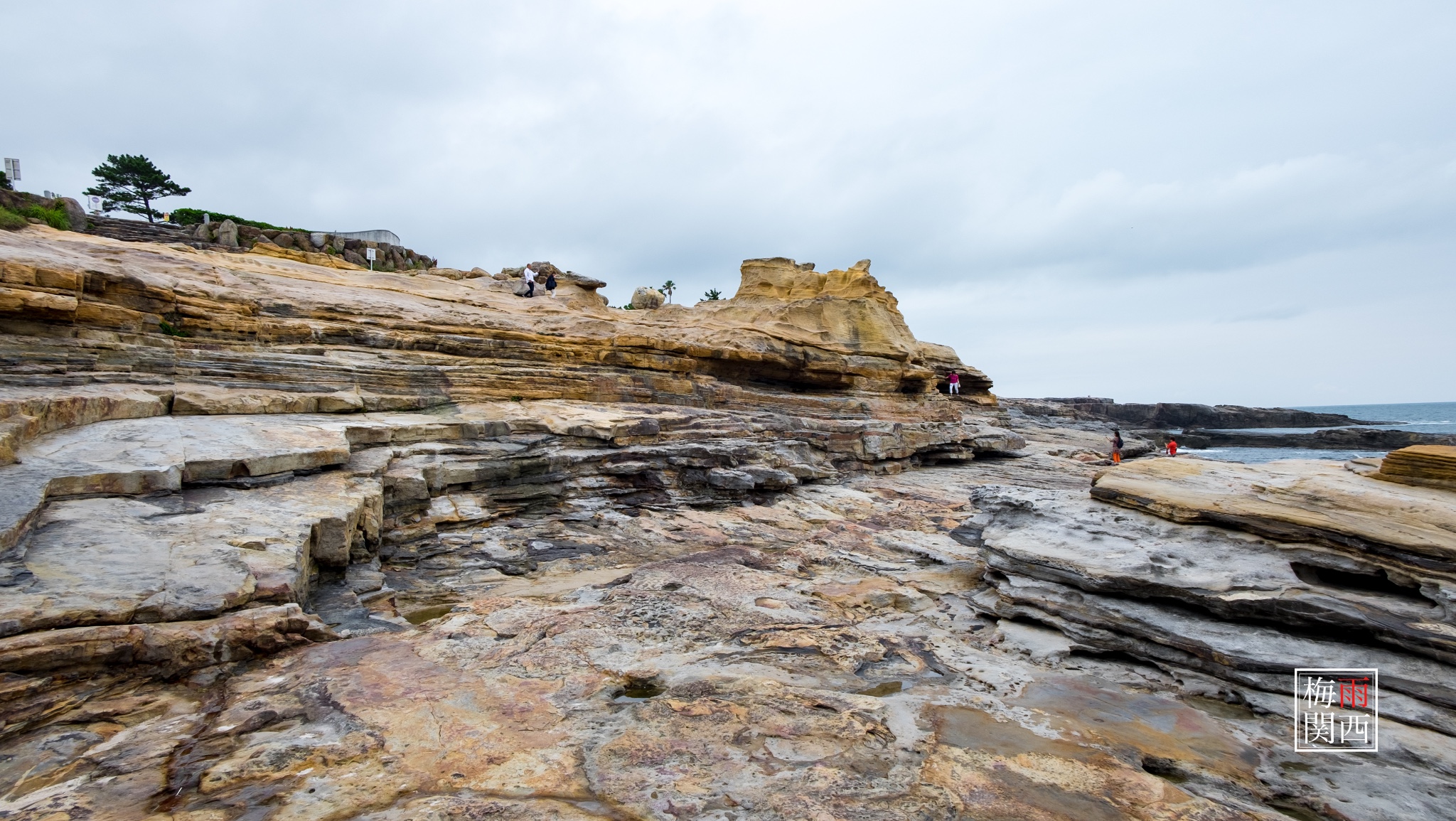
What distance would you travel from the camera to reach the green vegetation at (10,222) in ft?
50.4

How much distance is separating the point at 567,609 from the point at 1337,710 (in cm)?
819

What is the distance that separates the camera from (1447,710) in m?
5.59

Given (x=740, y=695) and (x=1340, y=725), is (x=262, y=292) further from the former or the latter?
(x=1340, y=725)

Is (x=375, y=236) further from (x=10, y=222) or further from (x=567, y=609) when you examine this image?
(x=567, y=609)

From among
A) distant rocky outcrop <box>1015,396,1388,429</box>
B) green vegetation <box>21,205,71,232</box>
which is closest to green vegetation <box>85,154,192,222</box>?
green vegetation <box>21,205,71,232</box>

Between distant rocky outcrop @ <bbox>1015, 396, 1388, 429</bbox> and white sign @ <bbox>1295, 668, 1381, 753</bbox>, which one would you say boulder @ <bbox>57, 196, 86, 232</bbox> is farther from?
distant rocky outcrop @ <bbox>1015, 396, 1388, 429</bbox>

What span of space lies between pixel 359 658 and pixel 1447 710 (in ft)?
32.9

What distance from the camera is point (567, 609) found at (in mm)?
7969

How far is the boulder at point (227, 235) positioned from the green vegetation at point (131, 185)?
1266 centimetres

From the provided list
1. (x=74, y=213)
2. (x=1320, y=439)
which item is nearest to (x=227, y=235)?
(x=74, y=213)

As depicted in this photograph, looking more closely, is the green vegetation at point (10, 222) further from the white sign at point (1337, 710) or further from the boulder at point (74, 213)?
the white sign at point (1337, 710)

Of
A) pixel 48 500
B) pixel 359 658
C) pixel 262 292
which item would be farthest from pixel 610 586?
pixel 262 292

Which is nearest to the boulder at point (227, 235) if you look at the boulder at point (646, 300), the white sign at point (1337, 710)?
the boulder at point (646, 300)

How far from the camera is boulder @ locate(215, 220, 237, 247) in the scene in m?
26.0
